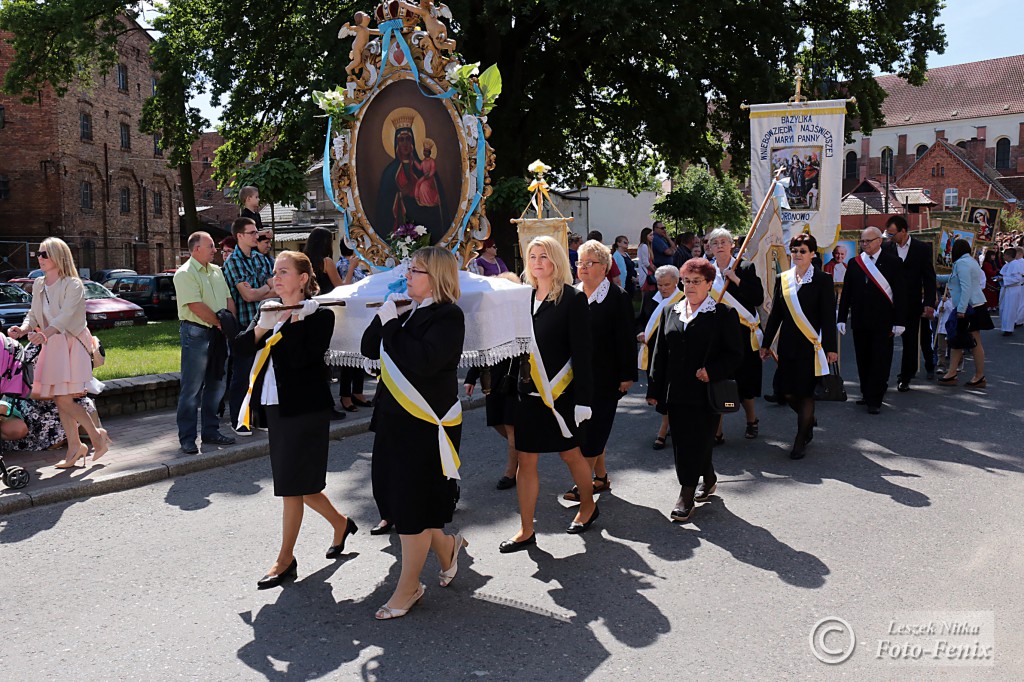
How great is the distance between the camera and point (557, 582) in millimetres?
5152

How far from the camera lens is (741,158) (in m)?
23.4

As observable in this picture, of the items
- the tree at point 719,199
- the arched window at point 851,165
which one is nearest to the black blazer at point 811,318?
the tree at point 719,199

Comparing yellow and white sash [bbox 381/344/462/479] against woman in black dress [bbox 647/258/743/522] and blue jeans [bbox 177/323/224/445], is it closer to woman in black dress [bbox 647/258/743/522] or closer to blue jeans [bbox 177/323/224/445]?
woman in black dress [bbox 647/258/743/522]

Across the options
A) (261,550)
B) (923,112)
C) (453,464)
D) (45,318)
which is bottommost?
(261,550)

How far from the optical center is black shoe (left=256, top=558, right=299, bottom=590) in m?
5.07

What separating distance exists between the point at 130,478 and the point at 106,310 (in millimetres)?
17186

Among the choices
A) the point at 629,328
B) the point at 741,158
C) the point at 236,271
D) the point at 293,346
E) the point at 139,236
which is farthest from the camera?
the point at 139,236

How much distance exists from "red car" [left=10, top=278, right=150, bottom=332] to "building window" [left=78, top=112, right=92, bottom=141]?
2023 cm

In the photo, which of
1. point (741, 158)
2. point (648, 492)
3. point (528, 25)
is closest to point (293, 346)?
point (648, 492)

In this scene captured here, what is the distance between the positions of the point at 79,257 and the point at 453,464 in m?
41.7

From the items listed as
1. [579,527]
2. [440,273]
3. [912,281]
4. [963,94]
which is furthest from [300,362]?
[963,94]

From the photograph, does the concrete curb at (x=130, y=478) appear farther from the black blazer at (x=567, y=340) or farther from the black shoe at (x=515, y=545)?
the black blazer at (x=567, y=340)

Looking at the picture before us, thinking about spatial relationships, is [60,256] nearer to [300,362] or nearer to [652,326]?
[300,362]

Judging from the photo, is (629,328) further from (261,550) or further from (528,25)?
(528,25)
